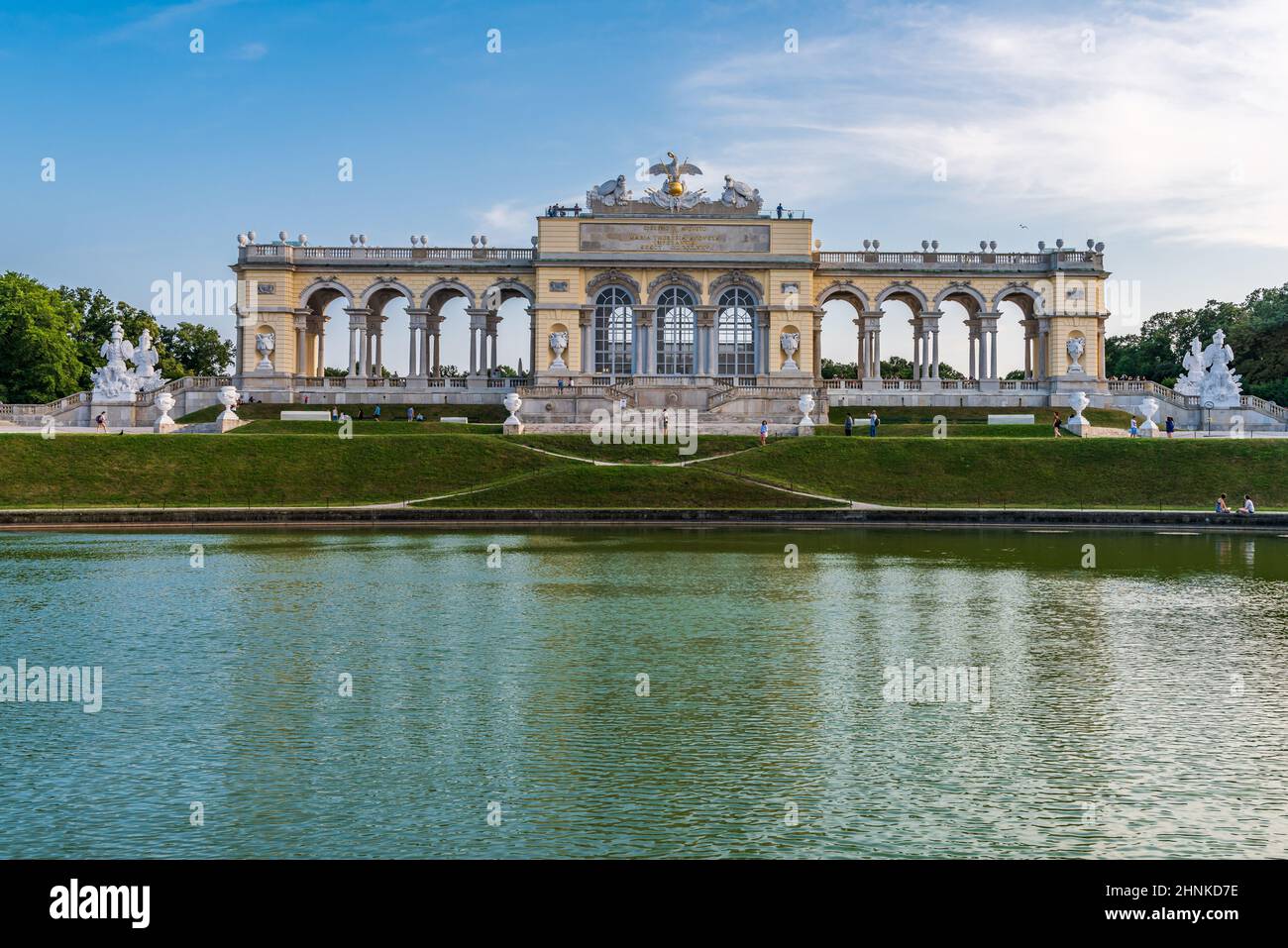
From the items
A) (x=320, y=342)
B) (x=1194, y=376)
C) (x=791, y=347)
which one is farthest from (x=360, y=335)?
(x=1194, y=376)

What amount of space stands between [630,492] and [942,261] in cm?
3907

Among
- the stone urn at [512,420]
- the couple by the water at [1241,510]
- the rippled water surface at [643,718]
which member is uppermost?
the stone urn at [512,420]

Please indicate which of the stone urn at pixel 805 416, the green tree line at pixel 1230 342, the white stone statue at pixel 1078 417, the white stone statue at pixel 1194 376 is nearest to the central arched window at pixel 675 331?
the stone urn at pixel 805 416

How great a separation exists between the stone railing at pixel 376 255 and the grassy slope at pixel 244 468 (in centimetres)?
2524

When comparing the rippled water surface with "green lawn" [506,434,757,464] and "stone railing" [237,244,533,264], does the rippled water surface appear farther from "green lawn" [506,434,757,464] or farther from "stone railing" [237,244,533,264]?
"stone railing" [237,244,533,264]

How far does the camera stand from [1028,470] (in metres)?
45.2

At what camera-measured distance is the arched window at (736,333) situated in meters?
72.8

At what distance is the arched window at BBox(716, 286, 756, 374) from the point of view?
7281 centimetres

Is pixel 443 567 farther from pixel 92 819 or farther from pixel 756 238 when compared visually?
pixel 756 238

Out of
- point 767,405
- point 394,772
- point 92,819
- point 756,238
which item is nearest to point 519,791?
point 394,772

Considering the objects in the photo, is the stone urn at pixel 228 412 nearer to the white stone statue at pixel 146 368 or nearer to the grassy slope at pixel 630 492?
the white stone statue at pixel 146 368

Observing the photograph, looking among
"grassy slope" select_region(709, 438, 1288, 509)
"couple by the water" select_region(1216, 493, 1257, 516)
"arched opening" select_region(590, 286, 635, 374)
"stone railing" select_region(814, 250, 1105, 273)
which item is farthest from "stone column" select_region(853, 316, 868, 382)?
"couple by the water" select_region(1216, 493, 1257, 516)
